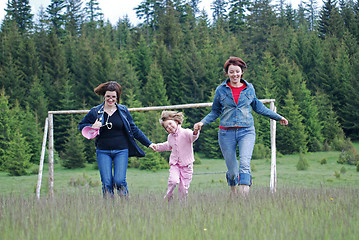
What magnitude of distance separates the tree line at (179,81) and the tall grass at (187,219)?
48.7ft

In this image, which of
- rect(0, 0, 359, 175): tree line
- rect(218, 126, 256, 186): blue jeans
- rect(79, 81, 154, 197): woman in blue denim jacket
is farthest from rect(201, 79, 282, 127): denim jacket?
rect(0, 0, 359, 175): tree line

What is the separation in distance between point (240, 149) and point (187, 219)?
1.70 metres

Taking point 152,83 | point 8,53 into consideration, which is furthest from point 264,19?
point 8,53

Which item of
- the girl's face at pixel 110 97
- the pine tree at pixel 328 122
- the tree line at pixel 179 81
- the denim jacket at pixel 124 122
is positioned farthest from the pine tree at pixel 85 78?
the girl's face at pixel 110 97

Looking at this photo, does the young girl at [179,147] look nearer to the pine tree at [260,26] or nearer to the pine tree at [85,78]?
the pine tree at [85,78]

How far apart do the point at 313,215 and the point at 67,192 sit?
3299 millimetres

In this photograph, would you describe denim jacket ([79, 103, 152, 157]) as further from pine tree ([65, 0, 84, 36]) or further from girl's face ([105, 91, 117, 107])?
pine tree ([65, 0, 84, 36])

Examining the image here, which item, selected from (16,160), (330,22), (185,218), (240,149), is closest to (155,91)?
(16,160)

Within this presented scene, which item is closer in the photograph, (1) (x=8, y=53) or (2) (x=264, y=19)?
(1) (x=8, y=53)

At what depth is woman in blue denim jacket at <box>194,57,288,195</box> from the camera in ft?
17.8

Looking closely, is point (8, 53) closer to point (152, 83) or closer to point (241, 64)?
point (152, 83)

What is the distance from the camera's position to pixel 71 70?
40938mm

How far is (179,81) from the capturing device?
34.6m

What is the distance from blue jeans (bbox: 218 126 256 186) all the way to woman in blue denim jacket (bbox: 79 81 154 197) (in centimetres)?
132
